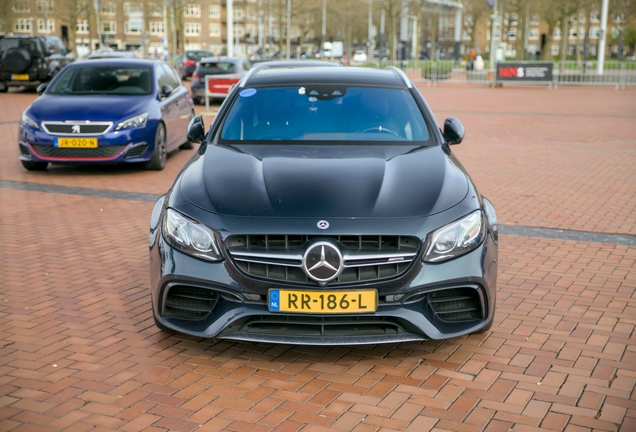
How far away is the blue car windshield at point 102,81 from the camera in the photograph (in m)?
10.7

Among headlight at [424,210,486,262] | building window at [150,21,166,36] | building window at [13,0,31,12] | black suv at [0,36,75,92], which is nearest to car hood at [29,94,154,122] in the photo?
headlight at [424,210,486,262]

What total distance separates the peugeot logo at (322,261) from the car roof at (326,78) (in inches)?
80.3

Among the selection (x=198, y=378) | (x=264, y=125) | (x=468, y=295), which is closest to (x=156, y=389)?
(x=198, y=378)

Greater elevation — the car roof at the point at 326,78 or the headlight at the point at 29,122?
the car roof at the point at 326,78

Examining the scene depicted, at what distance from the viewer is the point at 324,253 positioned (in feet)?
12.1

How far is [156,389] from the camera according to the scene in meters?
3.77

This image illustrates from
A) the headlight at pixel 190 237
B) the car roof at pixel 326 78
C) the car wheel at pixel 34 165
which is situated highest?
the car roof at pixel 326 78

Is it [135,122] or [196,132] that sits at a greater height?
[196,132]

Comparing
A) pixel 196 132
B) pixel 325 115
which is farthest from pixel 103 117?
pixel 325 115

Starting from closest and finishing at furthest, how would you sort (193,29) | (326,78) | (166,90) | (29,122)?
(326,78) < (29,122) < (166,90) < (193,29)

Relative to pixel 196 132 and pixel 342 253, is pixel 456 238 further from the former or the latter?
pixel 196 132

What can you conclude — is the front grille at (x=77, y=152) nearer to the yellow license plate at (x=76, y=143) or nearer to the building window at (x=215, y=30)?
the yellow license plate at (x=76, y=143)

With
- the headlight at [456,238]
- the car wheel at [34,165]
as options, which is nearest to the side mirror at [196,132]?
the headlight at [456,238]

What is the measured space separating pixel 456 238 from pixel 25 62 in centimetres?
2513
